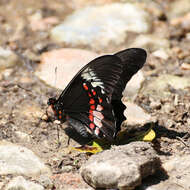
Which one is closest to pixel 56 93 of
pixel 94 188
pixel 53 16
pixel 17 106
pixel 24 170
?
pixel 17 106

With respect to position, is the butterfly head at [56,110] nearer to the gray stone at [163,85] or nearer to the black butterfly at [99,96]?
the black butterfly at [99,96]

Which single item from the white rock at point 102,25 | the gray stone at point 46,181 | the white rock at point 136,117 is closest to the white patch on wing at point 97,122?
the white rock at point 136,117

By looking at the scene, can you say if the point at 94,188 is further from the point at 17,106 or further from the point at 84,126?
the point at 17,106

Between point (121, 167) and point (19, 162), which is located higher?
point (121, 167)

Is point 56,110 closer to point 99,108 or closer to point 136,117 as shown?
point 99,108

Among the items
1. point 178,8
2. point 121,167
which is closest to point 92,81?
point 121,167

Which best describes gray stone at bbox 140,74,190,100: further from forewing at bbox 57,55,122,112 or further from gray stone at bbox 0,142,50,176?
gray stone at bbox 0,142,50,176
